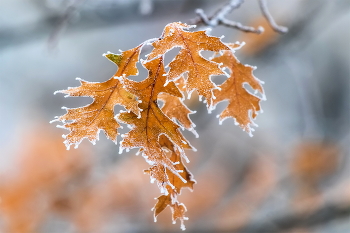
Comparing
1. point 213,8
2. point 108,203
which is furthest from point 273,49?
point 108,203

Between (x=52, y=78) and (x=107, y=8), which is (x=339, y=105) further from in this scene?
(x=52, y=78)

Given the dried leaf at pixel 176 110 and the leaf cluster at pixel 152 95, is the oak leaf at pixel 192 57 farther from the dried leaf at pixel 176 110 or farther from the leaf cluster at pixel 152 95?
the dried leaf at pixel 176 110

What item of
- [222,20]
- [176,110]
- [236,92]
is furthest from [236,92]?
[222,20]

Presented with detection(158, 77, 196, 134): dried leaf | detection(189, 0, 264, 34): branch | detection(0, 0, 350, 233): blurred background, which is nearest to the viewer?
detection(158, 77, 196, 134): dried leaf

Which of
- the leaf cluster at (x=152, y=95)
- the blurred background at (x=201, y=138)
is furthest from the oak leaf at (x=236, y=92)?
the blurred background at (x=201, y=138)

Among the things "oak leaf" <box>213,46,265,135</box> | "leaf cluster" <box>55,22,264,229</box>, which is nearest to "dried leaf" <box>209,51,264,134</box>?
"oak leaf" <box>213,46,265,135</box>

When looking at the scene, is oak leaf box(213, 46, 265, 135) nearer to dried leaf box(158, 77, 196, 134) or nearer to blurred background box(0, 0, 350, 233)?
dried leaf box(158, 77, 196, 134)

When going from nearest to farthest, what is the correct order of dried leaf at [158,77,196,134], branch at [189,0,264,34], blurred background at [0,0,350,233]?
dried leaf at [158,77,196,134] < branch at [189,0,264,34] < blurred background at [0,0,350,233]

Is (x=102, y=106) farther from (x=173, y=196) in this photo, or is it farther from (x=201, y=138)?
(x=201, y=138)
